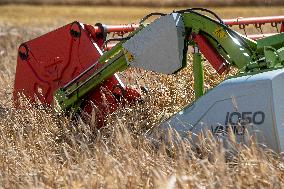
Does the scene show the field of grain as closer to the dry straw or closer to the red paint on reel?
the dry straw

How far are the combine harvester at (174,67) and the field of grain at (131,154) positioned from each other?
0.20 meters

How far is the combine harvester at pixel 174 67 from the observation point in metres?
4.78

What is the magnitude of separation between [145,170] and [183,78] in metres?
3.20

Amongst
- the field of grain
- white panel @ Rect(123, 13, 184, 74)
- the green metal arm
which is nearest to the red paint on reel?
the green metal arm

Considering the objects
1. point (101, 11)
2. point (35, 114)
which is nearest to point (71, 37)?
point (35, 114)

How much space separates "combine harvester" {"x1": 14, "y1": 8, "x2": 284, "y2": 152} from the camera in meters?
Result: 4.78

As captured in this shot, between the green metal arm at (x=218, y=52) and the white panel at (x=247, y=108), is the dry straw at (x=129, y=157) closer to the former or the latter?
the white panel at (x=247, y=108)

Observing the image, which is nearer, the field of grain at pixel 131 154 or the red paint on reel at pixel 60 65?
the field of grain at pixel 131 154

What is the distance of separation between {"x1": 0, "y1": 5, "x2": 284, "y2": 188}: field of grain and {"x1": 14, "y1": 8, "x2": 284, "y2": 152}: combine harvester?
0.64 feet

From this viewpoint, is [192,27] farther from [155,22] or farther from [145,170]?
[145,170]

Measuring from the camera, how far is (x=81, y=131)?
604cm

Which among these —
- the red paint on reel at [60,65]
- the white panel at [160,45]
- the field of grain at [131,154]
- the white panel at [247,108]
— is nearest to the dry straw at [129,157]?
the field of grain at [131,154]

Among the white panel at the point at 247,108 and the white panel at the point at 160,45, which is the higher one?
the white panel at the point at 160,45

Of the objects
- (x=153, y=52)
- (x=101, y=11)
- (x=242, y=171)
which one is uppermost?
(x=101, y=11)
